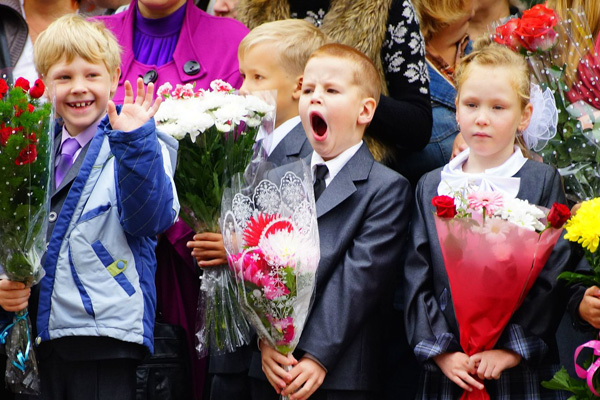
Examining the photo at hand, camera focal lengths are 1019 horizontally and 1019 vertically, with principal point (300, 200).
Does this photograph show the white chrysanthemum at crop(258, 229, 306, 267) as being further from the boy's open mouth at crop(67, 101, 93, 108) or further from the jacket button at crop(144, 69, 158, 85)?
the jacket button at crop(144, 69, 158, 85)

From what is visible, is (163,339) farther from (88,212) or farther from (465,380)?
(465,380)

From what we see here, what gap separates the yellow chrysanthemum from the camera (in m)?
3.49

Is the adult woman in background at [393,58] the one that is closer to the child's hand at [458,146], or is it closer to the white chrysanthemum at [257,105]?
the child's hand at [458,146]

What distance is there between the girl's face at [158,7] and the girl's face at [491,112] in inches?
65.1

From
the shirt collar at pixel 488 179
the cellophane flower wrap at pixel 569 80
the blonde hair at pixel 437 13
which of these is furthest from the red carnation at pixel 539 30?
the blonde hair at pixel 437 13

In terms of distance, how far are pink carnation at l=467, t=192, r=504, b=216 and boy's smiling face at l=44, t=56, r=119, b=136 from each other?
1.70 metres

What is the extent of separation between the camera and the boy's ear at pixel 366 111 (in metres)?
4.42

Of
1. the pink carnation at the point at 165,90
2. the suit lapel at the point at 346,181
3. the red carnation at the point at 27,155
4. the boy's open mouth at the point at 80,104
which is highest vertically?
the pink carnation at the point at 165,90

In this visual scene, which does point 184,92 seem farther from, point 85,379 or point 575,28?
point 575,28

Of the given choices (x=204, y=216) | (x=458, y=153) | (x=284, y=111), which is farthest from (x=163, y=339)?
(x=458, y=153)

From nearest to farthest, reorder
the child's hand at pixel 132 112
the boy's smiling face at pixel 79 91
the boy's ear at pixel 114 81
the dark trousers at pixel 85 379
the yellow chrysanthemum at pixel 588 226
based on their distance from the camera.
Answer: the yellow chrysanthemum at pixel 588 226 < the child's hand at pixel 132 112 < the dark trousers at pixel 85 379 < the boy's smiling face at pixel 79 91 < the boy's ear at pixel 114 81

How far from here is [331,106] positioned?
170 inches

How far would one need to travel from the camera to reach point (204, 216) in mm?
4328

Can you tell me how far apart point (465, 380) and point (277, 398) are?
83 cm
